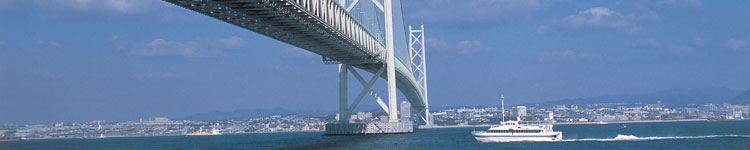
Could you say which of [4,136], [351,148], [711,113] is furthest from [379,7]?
[711,113]

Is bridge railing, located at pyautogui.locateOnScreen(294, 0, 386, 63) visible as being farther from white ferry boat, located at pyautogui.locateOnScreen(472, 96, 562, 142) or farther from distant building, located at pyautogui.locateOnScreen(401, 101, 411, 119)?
distant building, located at pyautogui.locateOnScreen(401, 101, 411, 119)

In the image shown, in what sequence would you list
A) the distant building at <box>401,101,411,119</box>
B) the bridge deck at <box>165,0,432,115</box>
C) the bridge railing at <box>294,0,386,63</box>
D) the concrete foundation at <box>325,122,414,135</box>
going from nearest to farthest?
1. the bridge deck at <box>165,0,432,115</box>
2. the bridge railing at <box>294,0,386,63</box>
3. the concrete foundation at <box>325,122,414,135</box>
4. the distant building at <box>401,101,411,119</box>

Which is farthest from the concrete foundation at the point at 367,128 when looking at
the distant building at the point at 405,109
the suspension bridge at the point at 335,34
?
the distant building at the point at 405,109

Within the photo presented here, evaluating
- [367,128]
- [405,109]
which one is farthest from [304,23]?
[405,109]

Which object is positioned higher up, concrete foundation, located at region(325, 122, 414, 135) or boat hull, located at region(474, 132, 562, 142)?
concrete foundation, located at region(325, 122, 414, 135)

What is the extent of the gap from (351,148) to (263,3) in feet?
45.0

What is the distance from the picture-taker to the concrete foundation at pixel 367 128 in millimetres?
55125

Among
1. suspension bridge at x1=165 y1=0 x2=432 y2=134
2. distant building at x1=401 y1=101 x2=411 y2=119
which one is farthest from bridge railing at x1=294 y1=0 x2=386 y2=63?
distant building at x1=401 y1=101 x2=411 y2=119

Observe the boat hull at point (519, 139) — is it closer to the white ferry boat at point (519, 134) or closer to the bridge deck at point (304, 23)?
the white ferry boat at point (519, 134)

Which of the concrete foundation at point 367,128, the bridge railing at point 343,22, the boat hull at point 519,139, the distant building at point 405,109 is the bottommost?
the boat hull at point 519,139

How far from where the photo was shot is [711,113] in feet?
529

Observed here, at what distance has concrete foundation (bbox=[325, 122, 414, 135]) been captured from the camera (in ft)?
181

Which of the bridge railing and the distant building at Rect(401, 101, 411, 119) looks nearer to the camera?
the bridge railing

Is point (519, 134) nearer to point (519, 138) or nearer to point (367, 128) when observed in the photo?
point (519, 138)
